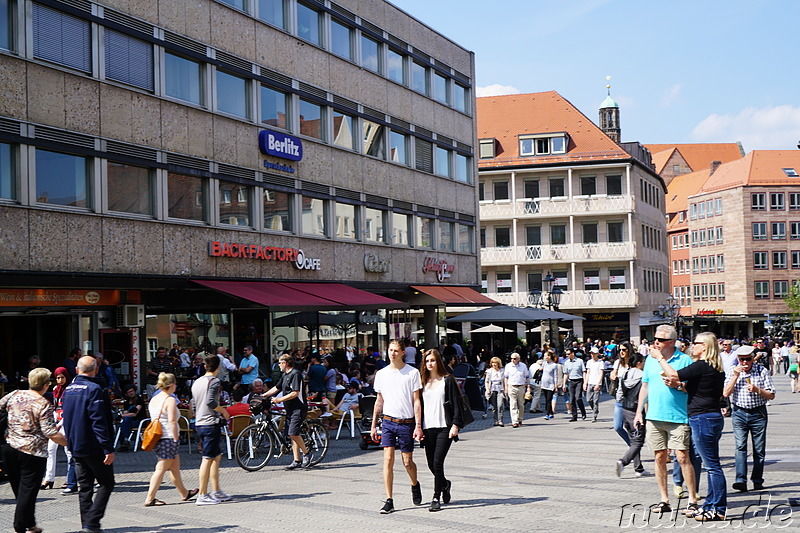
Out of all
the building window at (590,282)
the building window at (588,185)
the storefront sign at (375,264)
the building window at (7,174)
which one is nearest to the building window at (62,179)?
the building window at (7,174)

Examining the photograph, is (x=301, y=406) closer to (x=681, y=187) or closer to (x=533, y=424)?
(x=533, y=424)

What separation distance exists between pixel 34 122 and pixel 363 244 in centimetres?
1436

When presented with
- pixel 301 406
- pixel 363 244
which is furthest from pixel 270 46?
pixel 301 406

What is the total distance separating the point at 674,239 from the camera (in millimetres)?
110375

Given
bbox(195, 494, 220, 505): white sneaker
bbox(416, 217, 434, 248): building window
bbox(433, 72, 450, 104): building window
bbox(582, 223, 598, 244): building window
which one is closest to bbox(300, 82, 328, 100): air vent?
bbox(416, 217, 434, 248): building window

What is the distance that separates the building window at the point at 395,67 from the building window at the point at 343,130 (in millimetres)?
3612

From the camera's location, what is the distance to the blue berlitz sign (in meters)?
27.2

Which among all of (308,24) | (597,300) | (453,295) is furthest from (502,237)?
(308,24)

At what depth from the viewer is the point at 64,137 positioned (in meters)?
20.5

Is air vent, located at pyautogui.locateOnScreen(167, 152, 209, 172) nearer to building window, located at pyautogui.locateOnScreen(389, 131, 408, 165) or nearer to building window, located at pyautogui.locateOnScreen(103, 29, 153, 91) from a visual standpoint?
building window, located at pyautogui.locateOnScreen(103, 29, 153, 91)

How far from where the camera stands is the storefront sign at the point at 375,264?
107 ft

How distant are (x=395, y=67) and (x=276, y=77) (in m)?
8.55

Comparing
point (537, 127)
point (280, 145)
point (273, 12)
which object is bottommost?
point (280, 145)

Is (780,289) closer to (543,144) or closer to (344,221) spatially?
(543,144)
